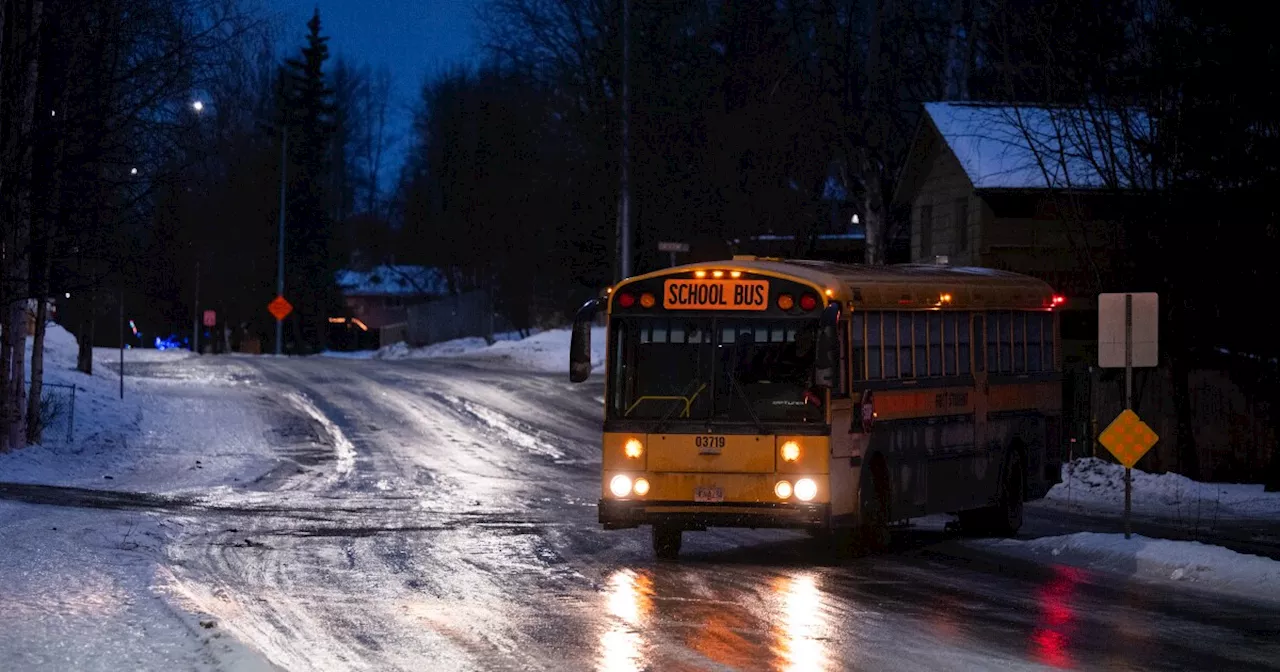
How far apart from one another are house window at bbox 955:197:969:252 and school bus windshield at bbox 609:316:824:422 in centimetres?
2429

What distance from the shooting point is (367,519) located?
22297mm

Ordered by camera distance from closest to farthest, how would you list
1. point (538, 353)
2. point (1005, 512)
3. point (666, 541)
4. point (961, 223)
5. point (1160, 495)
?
point (666, 541) → point (1005, 512) → point (1160, 495) → point (961, 223) → point (538, 353)

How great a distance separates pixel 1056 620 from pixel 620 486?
505 centimetres

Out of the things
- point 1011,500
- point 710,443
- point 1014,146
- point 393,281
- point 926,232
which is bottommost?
point 1011,500

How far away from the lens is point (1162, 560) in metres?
17.1

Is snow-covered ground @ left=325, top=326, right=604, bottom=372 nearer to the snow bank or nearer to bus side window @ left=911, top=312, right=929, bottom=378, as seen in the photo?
the snow bank

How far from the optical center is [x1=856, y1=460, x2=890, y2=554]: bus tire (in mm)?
17938

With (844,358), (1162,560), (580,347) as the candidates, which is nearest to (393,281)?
(580,347)

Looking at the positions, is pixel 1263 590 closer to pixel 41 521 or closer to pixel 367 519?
pixel 367 519

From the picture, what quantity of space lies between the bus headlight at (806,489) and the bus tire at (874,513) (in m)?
1.07

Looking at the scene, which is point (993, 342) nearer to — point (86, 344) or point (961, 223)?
point (961, 223)

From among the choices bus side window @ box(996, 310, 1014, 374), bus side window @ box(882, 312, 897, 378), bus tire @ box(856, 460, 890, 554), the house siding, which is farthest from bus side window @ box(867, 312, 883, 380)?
the house siding

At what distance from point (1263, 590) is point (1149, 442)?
3.79 meters

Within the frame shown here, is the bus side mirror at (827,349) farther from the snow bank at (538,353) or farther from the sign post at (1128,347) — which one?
the snow bank at (538,353)
